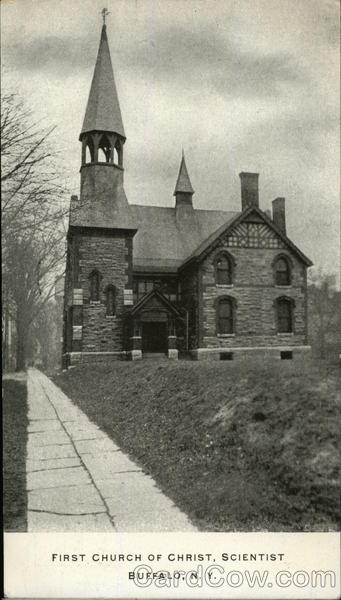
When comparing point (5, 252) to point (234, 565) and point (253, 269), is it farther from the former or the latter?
point (253, 269)

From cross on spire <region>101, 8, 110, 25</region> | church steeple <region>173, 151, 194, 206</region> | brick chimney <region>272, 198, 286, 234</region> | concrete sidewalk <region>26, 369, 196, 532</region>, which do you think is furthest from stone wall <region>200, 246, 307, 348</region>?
cross on spire <region>101, 8, 110, 25</region>

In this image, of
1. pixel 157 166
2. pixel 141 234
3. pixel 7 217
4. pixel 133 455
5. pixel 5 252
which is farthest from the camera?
pixel 141 234

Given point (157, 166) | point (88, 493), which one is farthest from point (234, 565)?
point (157, 166)

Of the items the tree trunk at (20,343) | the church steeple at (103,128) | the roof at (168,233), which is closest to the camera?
the church steeple at (103,128)

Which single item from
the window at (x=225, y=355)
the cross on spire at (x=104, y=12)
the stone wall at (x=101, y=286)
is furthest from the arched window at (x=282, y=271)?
the cross on spire at (x=104, y=12)

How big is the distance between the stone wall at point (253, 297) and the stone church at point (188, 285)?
5 centimetres

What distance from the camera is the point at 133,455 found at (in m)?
8.19

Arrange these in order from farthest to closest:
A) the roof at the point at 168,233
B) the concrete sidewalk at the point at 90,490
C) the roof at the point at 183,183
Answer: the roof at the point at 183,183 < the roof at the point at 168,233 < the concrete sidewalk at the point at 90,490

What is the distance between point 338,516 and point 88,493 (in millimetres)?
3000

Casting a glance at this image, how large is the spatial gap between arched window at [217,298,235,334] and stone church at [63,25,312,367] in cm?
5

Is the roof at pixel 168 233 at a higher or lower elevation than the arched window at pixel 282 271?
higher

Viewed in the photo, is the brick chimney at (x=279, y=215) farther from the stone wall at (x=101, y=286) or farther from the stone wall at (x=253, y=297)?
the stone wall at (x=101, y=286)

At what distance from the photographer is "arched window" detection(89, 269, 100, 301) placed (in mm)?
24625

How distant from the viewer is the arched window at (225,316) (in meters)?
24.8
